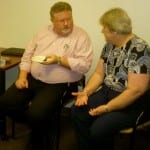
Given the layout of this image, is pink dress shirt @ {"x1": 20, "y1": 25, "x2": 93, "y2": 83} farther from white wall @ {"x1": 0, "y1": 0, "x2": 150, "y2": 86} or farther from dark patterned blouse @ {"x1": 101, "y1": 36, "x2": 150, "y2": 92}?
white wall @ {"x1": 0, "y1": 0, "x2": 150, "y2": 86}

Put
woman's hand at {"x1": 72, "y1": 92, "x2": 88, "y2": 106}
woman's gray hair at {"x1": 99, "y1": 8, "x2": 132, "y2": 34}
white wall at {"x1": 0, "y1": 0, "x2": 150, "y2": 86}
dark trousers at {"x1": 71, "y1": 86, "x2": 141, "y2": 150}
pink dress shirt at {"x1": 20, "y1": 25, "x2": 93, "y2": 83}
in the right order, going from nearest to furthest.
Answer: dark trousers at {"x1": 71, "y1": 86, "x2": 141, "y2": 150} → woman's gray hair at {"x1": 99, "y1": 8, "x2": 132, "y2": 34} → woman's hand at {"x1": 72, "y1": 92, "x2": 88, "y2": 106} → pink dress shirt at {"x1": 20, "y1": 25, "x2": 93, "y2": 83} → white wall at {"x1": 0, "y1": 0, "x2": 150, "y2": 86}

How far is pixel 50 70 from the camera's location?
2.58m

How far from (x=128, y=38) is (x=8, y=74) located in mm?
1696

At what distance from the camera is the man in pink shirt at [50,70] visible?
245 cm

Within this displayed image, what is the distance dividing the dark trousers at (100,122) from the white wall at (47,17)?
85cm

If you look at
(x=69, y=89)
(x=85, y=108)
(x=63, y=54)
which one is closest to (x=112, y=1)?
(x=63, y=54)

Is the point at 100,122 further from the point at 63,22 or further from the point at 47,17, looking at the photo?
the point at 47,17

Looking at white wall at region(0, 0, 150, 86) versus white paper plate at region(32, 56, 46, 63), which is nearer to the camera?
white paper plate at region(32, 56, 46, 63)

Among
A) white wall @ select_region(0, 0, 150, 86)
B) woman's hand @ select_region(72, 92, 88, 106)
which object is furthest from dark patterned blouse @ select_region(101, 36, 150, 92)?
white wall @ select_region(0, 0, 150, 86)

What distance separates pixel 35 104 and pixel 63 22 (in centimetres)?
69

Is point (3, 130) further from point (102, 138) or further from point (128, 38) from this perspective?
point (128, 38)

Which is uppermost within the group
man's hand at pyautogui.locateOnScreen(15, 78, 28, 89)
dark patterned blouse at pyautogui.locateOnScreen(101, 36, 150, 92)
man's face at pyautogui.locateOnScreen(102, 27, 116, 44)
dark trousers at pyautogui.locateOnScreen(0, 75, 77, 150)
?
man's face at pyautogui.locateOnScreen(102, 27, 116, 44)

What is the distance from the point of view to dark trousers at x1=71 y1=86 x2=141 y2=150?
80.3 inches

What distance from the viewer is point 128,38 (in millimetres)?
2201
